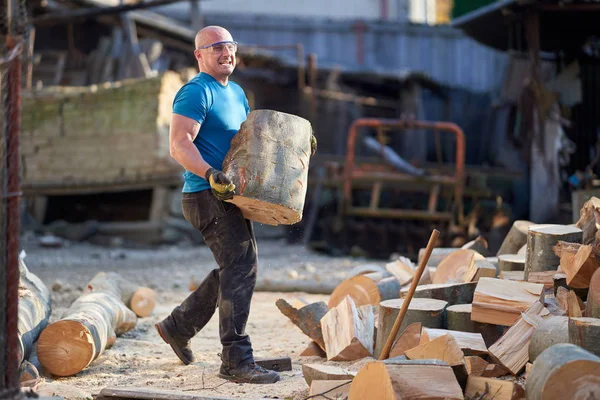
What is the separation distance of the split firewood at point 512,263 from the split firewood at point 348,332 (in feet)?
3.57

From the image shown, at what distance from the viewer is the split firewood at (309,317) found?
4.87m

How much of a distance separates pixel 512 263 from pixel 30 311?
291cm

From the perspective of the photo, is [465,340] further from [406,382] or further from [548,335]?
[406,382]

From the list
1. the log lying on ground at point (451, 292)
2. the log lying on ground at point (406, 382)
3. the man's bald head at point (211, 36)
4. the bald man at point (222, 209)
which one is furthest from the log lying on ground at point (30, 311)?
the log lying on ground at point (451, 292)

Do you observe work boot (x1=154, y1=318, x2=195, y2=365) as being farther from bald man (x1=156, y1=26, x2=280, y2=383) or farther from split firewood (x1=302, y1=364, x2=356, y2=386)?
split firewood (x1=302, y1=364, x2=356, y2=386)

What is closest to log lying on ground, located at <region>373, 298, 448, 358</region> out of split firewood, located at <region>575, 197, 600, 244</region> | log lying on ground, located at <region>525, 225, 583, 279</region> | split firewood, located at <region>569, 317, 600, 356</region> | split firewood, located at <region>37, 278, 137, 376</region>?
log lying on ground, located at <region>525, 225, 583, 279</region>

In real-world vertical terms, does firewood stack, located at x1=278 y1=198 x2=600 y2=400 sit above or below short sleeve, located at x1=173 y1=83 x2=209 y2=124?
below

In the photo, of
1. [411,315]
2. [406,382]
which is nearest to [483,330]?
[411,315]

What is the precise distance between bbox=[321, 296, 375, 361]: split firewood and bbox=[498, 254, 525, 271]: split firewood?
109 centimetres

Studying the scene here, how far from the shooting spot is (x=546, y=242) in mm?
4566

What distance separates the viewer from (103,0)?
15367 millimetres

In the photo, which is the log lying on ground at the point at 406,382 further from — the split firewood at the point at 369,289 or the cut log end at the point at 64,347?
the split firewood at the point at 369,289

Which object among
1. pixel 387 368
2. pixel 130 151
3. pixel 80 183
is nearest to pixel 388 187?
pixel 130 151

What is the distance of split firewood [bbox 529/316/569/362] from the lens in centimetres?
371
